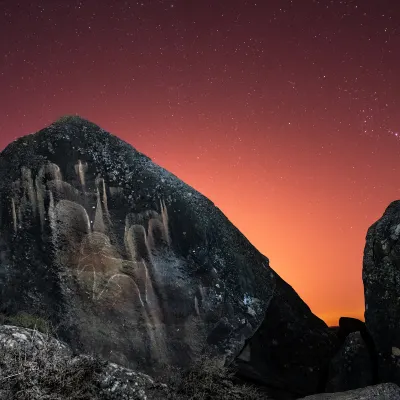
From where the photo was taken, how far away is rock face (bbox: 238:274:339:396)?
14.0 metres

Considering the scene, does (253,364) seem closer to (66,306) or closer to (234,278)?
(234,278)

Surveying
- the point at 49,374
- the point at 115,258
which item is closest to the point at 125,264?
the point at 115,258

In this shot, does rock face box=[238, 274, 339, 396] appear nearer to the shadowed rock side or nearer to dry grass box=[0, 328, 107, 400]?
the shadowed rock side

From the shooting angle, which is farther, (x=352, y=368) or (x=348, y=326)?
(x=348, y=326)

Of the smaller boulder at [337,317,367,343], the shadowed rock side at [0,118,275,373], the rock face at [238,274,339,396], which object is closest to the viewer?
the shadowed rock side at [0,118,275,373]

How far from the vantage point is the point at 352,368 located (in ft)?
44.0

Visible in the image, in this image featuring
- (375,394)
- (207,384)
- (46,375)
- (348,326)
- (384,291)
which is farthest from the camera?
(348,326)

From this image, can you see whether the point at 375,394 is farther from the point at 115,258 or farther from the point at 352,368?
the point at 115,258

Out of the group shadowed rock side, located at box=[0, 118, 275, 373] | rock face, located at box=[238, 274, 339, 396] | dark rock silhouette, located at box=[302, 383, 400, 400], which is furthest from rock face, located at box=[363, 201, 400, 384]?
shadowed rock side, located at box=[0, 118, 275, 373]

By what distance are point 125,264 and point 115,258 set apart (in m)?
0.33

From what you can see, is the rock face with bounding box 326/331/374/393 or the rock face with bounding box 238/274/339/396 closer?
the rock face with bounding box 326/331/374/393

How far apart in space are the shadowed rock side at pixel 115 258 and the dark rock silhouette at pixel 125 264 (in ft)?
0.09

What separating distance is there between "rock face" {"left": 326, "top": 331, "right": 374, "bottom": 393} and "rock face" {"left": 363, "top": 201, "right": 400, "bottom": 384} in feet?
1.77

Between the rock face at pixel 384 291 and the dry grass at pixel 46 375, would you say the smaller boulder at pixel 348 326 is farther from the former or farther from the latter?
the dry grass at pixel 46 375
